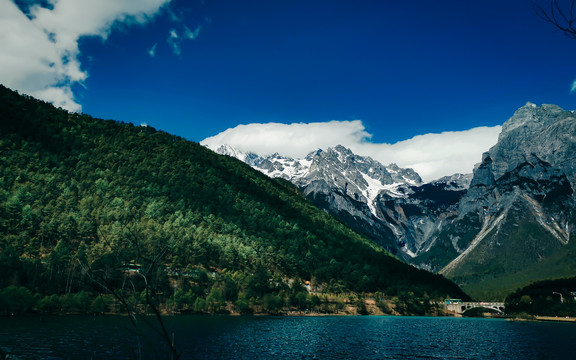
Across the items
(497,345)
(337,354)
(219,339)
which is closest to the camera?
(337,354)

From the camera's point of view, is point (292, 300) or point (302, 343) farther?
point (292, 300)

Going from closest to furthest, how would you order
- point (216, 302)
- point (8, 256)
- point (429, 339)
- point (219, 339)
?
point (219, 339) < point (429, 339) < point (8, 256) < point (216, 302)

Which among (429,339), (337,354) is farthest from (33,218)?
(429,339)

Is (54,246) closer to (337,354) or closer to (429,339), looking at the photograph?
(337,354)

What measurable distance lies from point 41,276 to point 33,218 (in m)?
56.0

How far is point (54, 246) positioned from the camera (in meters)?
168

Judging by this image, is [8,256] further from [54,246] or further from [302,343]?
[302,343]

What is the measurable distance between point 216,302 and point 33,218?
97275mm

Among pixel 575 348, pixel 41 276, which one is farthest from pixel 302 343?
pixel 41 276

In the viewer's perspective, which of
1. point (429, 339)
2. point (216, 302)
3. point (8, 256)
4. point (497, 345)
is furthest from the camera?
point (216, 302)

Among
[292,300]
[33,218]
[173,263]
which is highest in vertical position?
[33,218]

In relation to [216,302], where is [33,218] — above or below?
above

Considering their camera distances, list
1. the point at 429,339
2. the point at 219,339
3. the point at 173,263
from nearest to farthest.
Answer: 1. the point at 219,339
2. the point at 429,339
3. the point at 173,263

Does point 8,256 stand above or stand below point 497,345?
above
